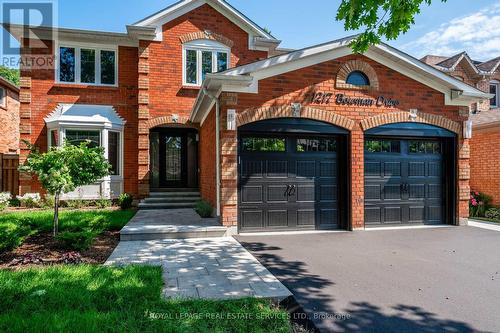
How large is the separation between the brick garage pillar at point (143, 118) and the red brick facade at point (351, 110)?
19.1 feet

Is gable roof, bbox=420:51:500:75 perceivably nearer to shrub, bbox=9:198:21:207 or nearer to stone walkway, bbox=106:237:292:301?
stone walkway, bbox=106:237:292:301

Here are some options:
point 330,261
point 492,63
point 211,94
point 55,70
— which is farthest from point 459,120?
point 55,70

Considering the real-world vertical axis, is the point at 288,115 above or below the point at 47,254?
above

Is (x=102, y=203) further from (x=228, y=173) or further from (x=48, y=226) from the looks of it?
(x=228, y=173)

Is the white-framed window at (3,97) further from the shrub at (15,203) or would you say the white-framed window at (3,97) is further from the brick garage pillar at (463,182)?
the brick garage pillar at (463,182)

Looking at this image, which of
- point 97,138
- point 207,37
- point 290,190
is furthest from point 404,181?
point 97,138

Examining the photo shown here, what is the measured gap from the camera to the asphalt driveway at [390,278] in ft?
10.5

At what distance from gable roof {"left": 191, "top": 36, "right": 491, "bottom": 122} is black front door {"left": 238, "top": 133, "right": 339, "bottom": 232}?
1331 millimetres

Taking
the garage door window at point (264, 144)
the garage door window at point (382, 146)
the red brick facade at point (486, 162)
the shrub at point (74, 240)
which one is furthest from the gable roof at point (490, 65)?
the shrub at point (74, 240)

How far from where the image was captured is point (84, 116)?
11.8 m

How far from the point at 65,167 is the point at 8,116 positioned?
1465 cm

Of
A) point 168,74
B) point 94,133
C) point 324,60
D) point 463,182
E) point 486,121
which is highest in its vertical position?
point 168,74

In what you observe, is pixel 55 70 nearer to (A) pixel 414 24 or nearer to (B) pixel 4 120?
(B) pixel 4 120

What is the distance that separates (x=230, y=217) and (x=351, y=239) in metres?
2.75
